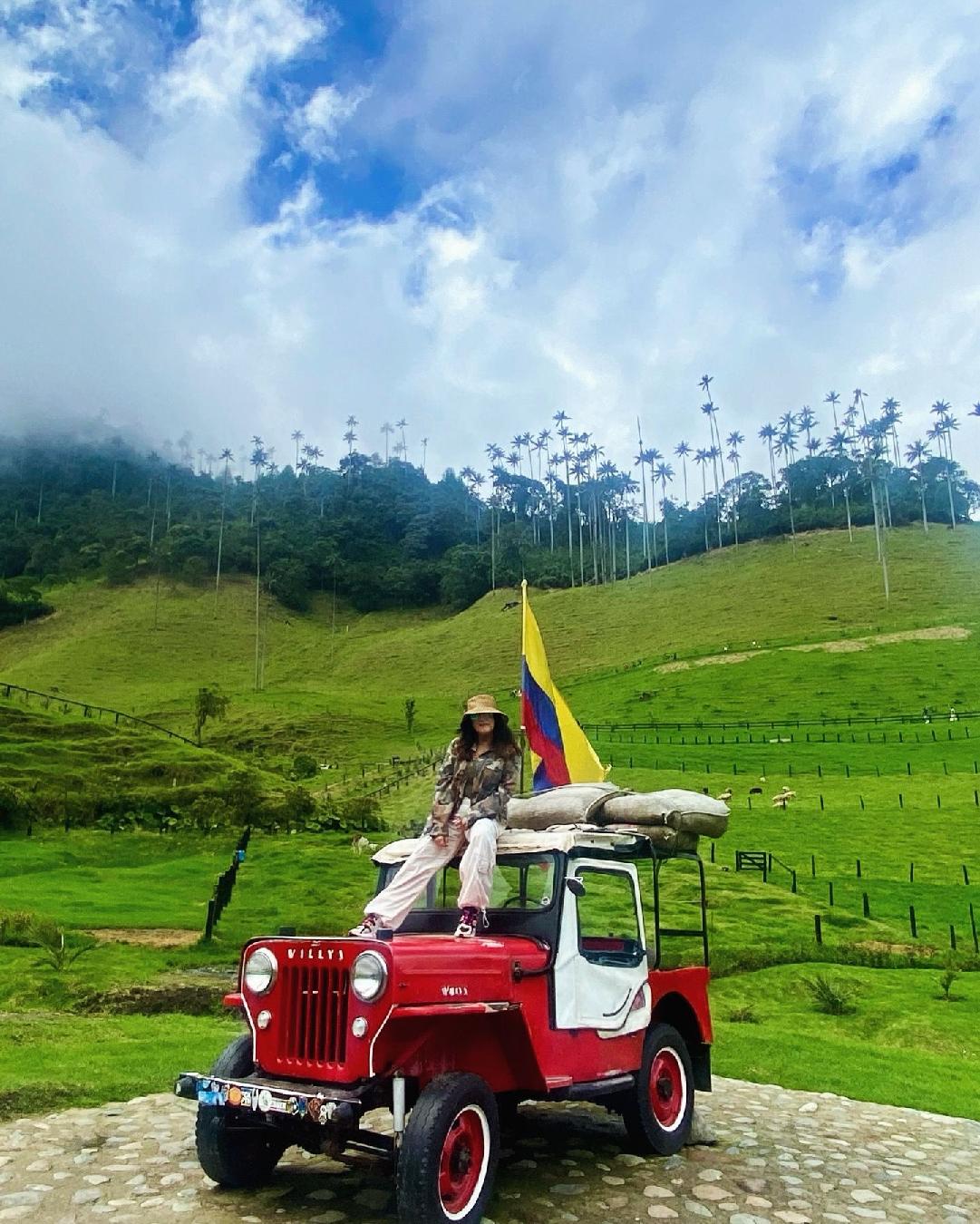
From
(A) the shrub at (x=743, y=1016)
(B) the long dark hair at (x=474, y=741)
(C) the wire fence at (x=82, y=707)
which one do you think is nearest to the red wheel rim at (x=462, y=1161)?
(B) the long dark hair at (x=474, y=741)

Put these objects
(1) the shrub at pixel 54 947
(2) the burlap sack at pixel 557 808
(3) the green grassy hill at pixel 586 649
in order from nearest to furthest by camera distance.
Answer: (2) the burlap sack at pixel 557 808
(1) the shrub at pixel 54 947
(3) the green grassy hill at pixel 586 649

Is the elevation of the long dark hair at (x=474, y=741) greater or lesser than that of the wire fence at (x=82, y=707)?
lesser

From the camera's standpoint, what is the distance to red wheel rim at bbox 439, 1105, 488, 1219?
5.57m

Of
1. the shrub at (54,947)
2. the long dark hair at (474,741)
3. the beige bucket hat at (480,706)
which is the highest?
the beige bucket hat at (480,706)

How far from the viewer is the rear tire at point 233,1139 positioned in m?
6.12

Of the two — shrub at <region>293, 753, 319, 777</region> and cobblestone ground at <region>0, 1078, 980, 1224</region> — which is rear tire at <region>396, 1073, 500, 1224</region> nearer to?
cobblestone ground at <region>0, 1078, 980, 1224</region>

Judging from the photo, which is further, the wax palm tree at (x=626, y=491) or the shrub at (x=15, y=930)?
the wax palm tree at (x=626, y=491)

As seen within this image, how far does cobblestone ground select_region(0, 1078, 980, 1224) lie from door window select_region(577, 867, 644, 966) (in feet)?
5.16

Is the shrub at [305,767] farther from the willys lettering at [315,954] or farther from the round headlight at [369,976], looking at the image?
the round headlight at [369,976]

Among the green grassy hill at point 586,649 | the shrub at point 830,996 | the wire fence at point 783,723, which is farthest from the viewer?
the green grassy hill at point 586,649

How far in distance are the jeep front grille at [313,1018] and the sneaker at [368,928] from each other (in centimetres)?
80

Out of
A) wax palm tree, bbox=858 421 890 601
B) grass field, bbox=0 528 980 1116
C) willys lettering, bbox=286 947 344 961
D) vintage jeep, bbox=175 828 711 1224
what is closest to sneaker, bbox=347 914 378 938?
vintage jeep, bbox=175 828 711 1224

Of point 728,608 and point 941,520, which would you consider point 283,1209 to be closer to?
point 728,608

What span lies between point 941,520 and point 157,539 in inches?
5327
